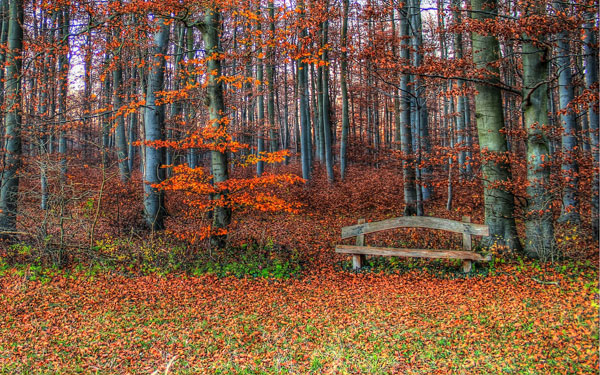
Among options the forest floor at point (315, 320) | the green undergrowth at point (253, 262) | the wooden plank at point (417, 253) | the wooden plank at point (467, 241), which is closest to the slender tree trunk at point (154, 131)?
the green undergrowth at point (253, 262)

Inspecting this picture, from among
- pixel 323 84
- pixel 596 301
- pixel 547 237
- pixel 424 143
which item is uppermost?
pixel 323 84

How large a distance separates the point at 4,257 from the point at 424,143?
46.5 ft

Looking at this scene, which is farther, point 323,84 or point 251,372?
point 323,84

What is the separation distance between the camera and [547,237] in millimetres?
7211

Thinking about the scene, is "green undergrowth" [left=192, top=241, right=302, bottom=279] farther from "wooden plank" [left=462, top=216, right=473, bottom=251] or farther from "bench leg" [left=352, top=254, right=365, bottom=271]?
"wooden plank" [left=462, top=216, right=473, bottom=251]

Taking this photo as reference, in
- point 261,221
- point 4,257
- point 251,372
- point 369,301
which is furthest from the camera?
point 261,221

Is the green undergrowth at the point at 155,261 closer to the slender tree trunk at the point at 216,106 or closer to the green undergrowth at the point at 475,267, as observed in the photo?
the slender tree trunk at the point at 216,106

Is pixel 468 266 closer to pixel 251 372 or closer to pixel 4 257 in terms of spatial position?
pixel 251 372

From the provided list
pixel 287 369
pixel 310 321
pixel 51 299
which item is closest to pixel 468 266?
pixel 310 321

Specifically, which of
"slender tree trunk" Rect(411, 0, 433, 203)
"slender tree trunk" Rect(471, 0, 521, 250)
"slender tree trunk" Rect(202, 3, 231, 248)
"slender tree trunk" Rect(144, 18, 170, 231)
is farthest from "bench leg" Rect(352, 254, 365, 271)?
"slender tree trunk" Rect(144, 18, 170, 231)

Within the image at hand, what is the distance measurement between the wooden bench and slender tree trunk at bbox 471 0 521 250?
26.6 inches

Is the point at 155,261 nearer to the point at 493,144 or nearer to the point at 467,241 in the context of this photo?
the point at 467,241

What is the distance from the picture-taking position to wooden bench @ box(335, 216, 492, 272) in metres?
7.52

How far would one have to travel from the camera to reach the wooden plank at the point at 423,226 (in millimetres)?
7594
